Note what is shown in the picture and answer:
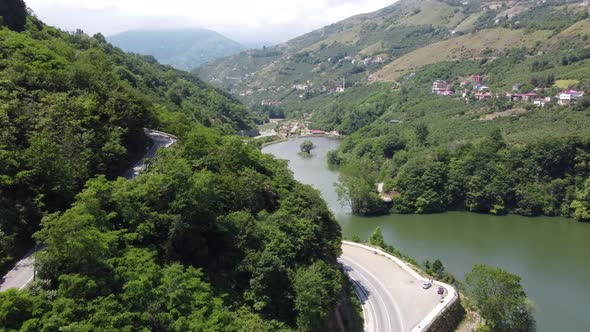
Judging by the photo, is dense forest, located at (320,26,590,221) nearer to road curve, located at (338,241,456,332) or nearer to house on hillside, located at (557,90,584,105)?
house on hillside, located at (557,90,584,105)

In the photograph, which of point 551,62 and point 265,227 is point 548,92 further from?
point 265,227

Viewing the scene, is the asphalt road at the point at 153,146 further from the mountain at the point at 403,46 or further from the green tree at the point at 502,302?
the mountain at the point at 403,46

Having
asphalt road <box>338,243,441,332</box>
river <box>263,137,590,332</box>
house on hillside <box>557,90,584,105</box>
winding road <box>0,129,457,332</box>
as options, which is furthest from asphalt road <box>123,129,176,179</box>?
house on hillside <box>557,90,584,105</box>

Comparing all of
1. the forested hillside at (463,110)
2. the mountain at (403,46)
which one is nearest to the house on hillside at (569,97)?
the forested hillside at (463,110)

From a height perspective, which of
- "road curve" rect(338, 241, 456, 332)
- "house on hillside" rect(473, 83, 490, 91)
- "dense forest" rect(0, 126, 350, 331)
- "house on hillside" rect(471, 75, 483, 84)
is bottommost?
"road curve" rect(338, 241, 456, 332)

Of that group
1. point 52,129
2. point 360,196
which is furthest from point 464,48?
point 52,129
